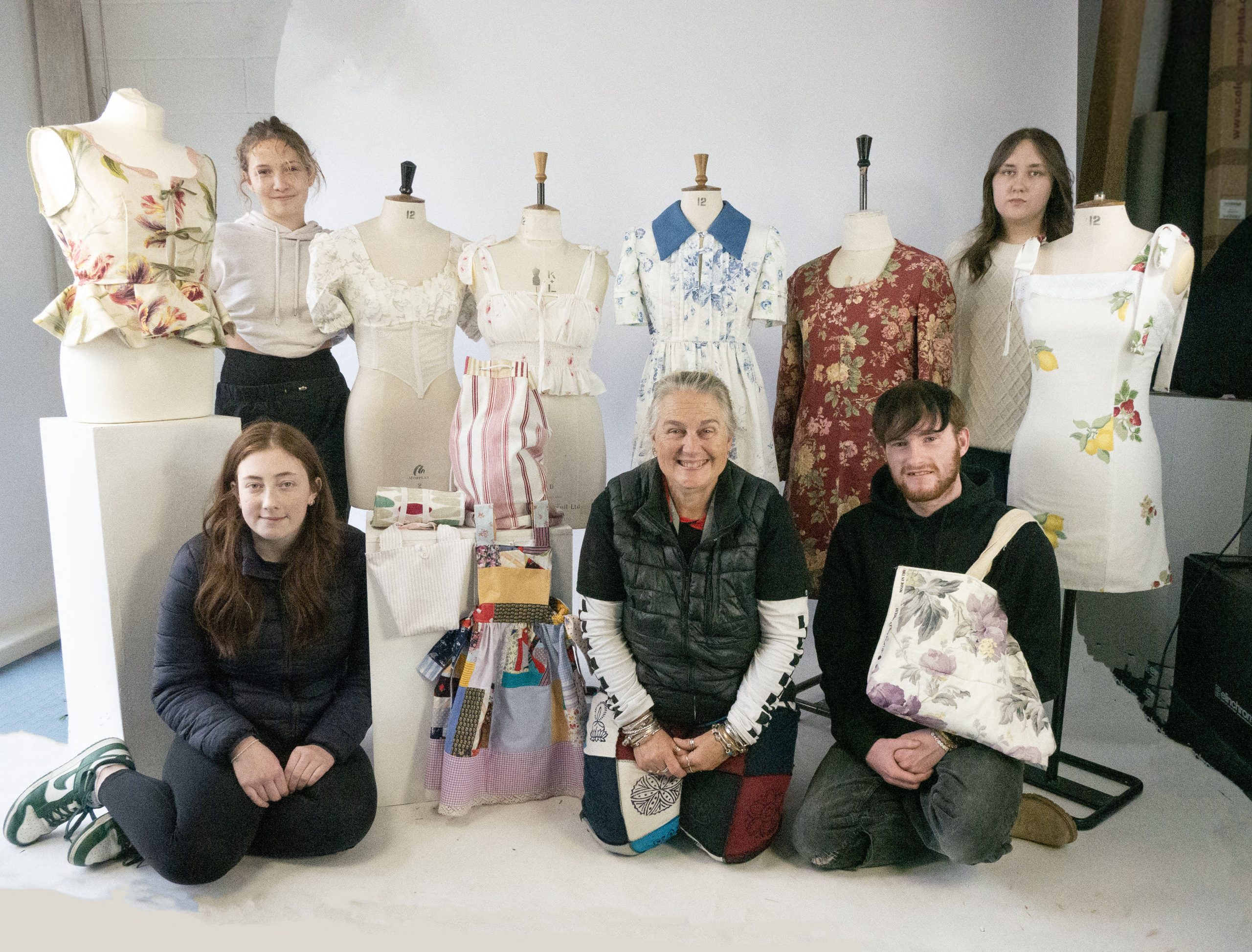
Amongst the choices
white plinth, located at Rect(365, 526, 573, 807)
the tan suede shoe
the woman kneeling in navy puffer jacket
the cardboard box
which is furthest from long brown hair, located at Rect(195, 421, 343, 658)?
the cardboard box

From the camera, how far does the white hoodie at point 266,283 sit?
105 inches

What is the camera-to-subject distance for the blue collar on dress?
2.56 m

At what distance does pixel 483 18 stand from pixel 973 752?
2.93 m

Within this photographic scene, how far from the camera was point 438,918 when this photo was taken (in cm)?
185

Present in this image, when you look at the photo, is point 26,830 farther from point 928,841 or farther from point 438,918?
point 928,841

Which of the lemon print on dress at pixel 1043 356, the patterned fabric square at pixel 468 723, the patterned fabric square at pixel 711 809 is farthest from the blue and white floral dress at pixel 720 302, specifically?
the patterned fabric square at pixel 711 809

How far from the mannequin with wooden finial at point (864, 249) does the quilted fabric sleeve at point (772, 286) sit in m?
0.17

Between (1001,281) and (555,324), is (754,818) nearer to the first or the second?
(555,324)

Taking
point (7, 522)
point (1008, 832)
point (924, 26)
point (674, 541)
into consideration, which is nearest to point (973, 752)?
point (1008, 832)

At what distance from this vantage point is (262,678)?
2.12 m

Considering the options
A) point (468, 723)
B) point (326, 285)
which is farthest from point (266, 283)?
point (468, 723)

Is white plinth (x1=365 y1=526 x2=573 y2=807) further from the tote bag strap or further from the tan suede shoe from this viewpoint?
the tan suede shoe

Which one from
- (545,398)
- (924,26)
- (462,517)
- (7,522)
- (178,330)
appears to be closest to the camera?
(178,330)

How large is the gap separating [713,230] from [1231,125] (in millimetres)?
2053
